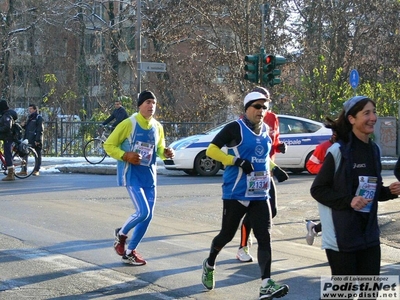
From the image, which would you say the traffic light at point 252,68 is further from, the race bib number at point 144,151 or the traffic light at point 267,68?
the race bib number at point 144,151

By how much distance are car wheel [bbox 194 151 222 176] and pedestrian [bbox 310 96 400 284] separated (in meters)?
14.7

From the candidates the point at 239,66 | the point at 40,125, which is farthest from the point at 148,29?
the point at 40,125

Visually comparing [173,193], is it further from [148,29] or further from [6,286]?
[148,29]

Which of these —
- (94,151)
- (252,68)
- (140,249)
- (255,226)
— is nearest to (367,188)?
(255,226)

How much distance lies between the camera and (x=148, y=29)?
36594 millimetres

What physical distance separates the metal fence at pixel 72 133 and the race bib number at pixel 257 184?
2101 cm

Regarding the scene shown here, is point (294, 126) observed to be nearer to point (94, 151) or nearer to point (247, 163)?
point (94, 151)

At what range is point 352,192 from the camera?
5.29 meters

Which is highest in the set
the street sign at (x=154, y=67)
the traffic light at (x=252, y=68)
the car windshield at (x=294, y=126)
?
the street sign at (x=154, y=67)

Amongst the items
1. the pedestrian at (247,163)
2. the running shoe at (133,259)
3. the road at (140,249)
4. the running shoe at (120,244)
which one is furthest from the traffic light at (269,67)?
the pedestrian at (247,163)

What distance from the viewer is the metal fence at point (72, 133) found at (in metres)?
28.4

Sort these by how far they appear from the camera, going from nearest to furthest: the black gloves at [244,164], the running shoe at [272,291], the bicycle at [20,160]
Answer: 1. the running shoe at [272,291]
2. the black gloves at [244,164]
3. the bicycle at [20,160]

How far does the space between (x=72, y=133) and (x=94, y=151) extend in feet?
9.45

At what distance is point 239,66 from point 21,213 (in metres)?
20.7
